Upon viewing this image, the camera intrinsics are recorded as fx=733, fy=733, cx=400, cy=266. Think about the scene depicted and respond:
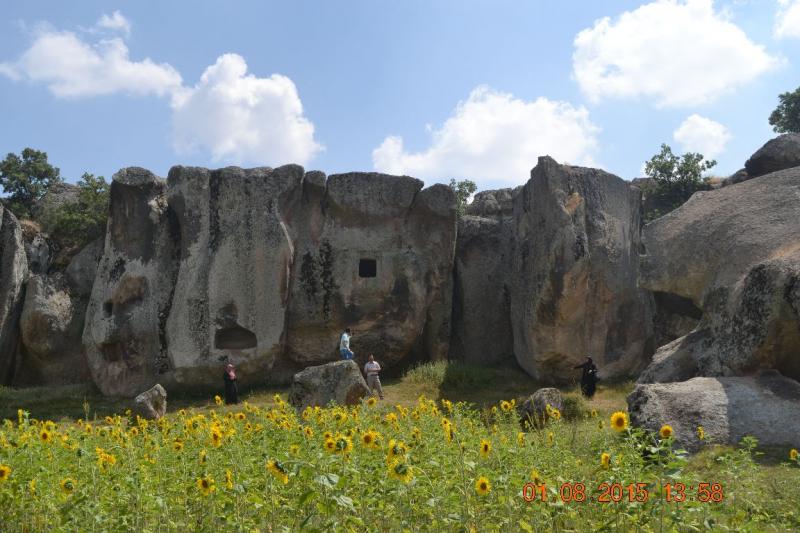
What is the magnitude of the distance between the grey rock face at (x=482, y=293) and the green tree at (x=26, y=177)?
13.4 metres

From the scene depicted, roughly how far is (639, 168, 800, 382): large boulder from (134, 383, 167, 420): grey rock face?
730 centimetres

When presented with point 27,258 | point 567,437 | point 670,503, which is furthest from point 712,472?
point 27,258

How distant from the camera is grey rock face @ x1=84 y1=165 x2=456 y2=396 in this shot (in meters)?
14.5

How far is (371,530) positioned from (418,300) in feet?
39.4

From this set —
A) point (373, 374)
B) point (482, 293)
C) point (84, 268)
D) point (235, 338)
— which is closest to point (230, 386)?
point (235, 338)

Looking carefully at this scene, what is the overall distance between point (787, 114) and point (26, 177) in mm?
26618

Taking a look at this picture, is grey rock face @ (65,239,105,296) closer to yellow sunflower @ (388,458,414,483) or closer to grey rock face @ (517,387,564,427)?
grey rock face @ (517,387,564,427)

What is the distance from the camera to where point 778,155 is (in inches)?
436

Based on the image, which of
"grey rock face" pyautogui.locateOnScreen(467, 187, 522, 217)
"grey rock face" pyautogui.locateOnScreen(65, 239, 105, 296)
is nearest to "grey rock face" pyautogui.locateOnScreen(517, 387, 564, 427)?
"grey rock face" pyautogui.locateOnScreen(467, 187, 522, 217)

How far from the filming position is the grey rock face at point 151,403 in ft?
37.2

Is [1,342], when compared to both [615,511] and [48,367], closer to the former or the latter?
[48,367]

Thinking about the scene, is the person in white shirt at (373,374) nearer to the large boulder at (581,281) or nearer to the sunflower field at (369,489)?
the large boulder at (581,281)

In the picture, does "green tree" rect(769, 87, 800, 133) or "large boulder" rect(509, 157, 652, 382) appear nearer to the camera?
"large boulder" rect(509, 157, 652, 382)
